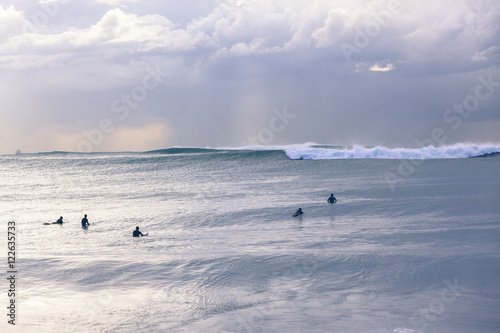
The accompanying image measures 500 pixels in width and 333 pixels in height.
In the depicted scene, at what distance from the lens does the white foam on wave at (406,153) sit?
46906 millimetres

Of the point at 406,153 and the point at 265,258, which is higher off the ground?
the point at 406,153

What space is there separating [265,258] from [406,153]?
38236mm

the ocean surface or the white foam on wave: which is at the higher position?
the white foam on wave

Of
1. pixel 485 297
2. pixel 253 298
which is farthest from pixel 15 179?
pixel 485 297

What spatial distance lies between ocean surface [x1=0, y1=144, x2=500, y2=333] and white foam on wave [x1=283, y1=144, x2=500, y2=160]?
15.0 metres

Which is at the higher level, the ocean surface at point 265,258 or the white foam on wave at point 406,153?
the white foam on wave at point 406,153

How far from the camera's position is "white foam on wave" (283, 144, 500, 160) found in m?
46.9

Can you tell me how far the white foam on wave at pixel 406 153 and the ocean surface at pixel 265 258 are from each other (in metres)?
15.0

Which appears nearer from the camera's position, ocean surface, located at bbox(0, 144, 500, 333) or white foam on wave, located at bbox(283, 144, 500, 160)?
ocean surface, located at bbox(0, 144, 500, 333)

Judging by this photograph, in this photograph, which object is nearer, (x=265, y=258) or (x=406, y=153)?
(x=265, y=258)

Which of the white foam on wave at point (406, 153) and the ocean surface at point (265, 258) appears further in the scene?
the white foam on wave at point (406, 153)

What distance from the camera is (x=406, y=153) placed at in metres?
47.8

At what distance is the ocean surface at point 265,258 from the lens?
9234mm

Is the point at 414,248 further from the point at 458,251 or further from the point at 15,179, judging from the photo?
the point at 15,179
